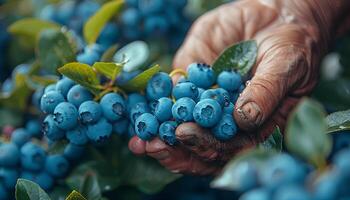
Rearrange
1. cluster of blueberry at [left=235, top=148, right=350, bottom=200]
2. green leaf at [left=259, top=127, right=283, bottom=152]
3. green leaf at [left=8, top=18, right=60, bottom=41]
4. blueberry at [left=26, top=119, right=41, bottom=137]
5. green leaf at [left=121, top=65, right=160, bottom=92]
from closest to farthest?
cluster of blueberry at [left=235, top=148, right=350, bottom=200]
green leaf at [left=259, top=127, right=283, bottom=152]
green leaf at [left=121, top=65, right=160, bottom=92]
blueberry at [left=26, top=119, right=41, bottom=137]
green leaf at [left=8, top=18, right=60, bottom=41]

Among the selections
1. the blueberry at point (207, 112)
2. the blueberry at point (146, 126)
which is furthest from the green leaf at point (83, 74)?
the blueberry at point (207, 112)

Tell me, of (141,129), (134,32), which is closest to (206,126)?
(141,129)

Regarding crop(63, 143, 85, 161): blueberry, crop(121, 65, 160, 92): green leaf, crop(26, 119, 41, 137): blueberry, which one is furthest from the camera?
crop(26, 119, 41, 137): blueberry

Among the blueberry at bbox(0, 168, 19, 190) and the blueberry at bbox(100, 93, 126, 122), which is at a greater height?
the blueberry at bbox(100, 93, 126, 122)

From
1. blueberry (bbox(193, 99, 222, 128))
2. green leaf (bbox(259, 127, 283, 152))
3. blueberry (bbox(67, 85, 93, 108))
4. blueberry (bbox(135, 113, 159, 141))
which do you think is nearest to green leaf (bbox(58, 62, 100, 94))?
blueberry (bbox(67, 85, 93, 108))

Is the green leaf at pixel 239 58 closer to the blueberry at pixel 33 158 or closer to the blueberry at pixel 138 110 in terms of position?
the blueberry at pixel 138 110

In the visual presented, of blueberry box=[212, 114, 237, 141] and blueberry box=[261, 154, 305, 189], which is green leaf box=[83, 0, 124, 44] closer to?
blueberry box=[212, 114, 237, 141]

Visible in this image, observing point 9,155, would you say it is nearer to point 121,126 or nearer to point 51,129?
point 51,129
